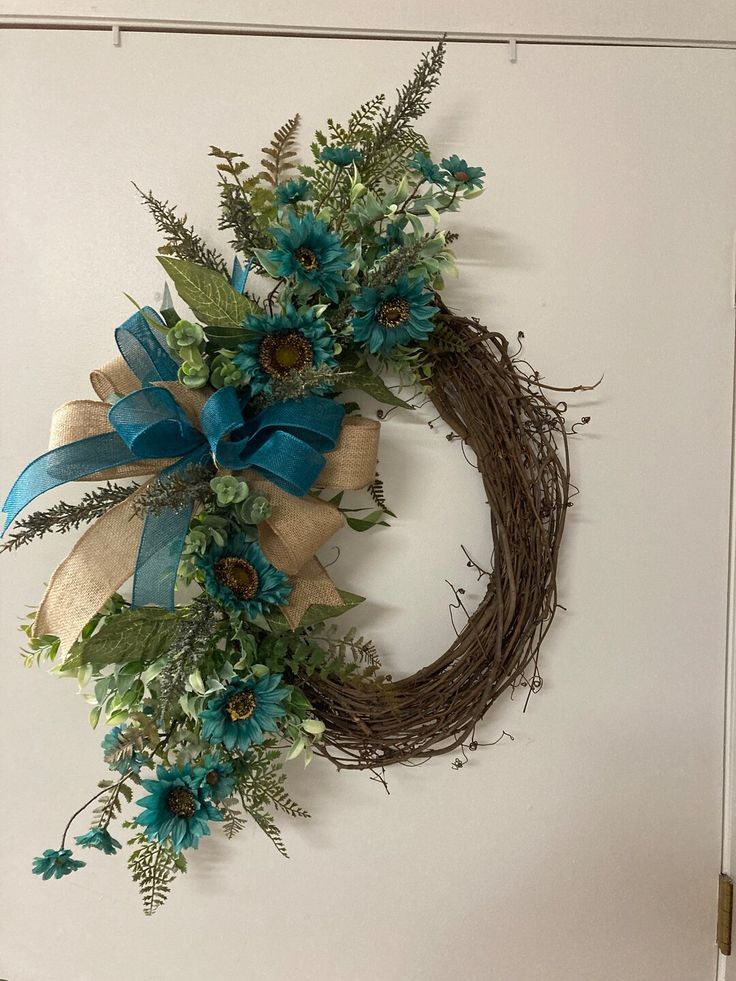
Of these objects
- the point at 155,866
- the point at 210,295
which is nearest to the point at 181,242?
the point at 210,295

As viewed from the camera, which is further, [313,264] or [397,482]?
[397,482]

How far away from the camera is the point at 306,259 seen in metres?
0.81

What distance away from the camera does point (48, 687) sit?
1003 millimetres

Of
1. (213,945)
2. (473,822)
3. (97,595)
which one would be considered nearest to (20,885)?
(213,945)

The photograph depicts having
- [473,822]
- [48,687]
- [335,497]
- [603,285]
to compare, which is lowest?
[473,822]

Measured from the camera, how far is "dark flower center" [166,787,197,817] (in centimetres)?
85

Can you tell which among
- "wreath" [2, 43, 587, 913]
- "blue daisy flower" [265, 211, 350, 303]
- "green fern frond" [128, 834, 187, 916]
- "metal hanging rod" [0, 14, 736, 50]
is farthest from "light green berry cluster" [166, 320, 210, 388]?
"green fern frond" [128, 834, 187, 916]

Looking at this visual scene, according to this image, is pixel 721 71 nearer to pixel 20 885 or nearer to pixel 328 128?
pixel 328 128

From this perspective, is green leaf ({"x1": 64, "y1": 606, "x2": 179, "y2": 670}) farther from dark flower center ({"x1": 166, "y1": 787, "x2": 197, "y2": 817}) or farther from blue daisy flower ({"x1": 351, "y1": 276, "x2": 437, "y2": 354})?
blue daisy flower ({"x1": 351, "y1": 276, "x2": 437, "y2": 354})

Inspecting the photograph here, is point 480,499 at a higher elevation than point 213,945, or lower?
higher

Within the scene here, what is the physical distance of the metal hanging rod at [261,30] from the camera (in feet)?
3.05

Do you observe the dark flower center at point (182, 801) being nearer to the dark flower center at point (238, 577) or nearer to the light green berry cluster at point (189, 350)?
the dark flower center at point (238, 577)

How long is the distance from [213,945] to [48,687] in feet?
1.52

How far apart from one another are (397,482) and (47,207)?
0.63 meters
